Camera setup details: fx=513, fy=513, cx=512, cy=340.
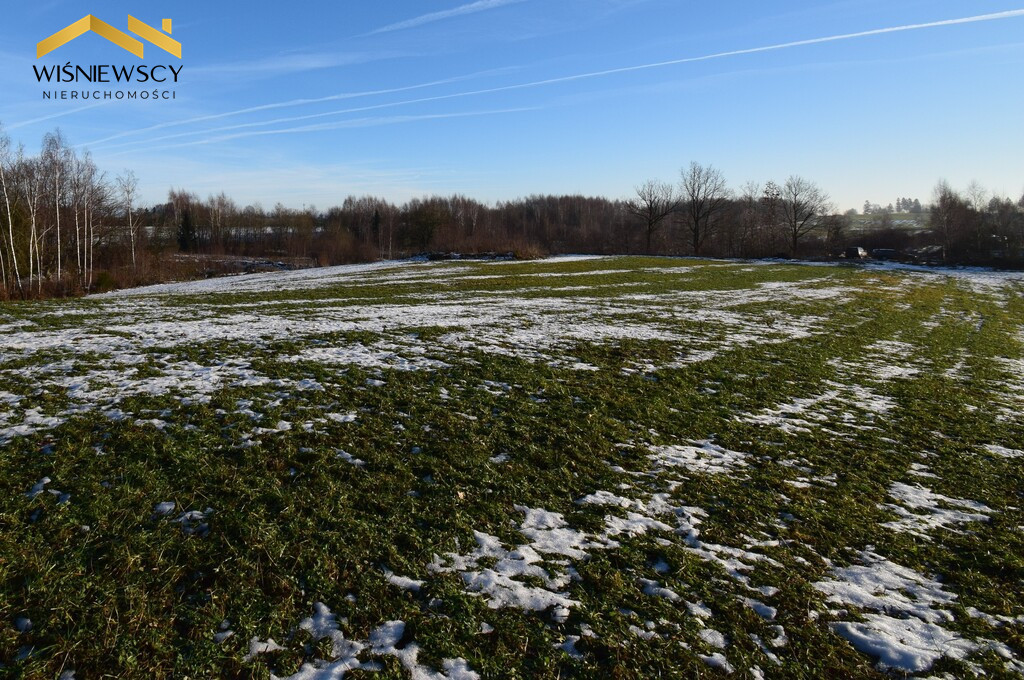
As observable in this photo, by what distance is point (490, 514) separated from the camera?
498 centimetres

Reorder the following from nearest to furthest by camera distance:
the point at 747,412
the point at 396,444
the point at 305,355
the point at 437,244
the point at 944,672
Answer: the point at 944,672 → the point at 396,444 → the point at 747,412 → the point at 305,355 → the point at 437,244

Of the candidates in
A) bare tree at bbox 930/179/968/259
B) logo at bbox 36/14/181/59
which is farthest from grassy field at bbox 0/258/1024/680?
bare tree at bbox 930/179/968/259

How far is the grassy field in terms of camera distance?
3.41 m

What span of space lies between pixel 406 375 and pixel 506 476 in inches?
155

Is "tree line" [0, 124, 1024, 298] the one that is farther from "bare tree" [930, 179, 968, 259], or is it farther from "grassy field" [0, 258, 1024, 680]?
"grassy field" [0, 258, 1024, 680]

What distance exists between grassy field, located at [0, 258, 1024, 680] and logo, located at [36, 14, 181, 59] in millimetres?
16462

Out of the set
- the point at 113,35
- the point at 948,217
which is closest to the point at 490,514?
the point at 113,35

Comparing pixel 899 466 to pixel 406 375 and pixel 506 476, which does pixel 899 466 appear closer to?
pixel 506 476

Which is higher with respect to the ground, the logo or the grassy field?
the logo

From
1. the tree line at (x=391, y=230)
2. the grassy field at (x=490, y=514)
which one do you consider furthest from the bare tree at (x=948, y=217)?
the grassy field at (x=490, y=514)

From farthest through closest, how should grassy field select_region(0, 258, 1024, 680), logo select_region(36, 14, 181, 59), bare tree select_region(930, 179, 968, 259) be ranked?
bare tree select_region(930, 179, 968, 259) < logo select_region(36, 14, 181, 59) < grassy field select_region(0, 258, 1024, 680)

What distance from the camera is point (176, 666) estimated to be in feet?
10.2

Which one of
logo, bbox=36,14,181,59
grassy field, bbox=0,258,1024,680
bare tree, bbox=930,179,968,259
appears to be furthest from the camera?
bare tree, bbox=930,179,968,259

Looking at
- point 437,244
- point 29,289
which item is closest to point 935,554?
point 29,289
